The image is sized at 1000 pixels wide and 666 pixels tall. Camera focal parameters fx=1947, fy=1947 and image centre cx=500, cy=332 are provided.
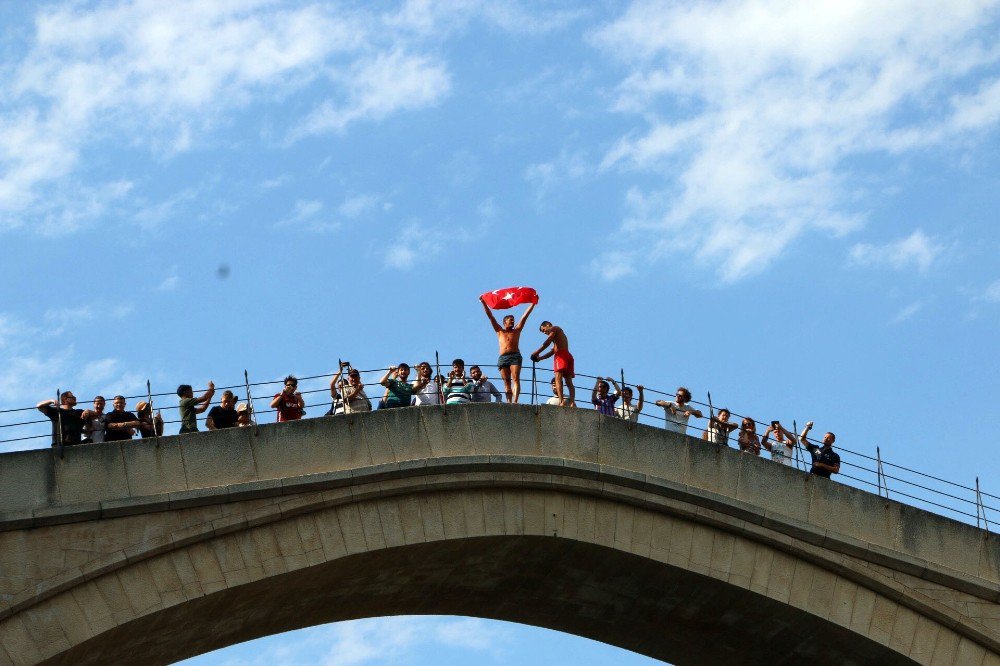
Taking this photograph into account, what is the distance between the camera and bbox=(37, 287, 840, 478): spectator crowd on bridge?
87.1 feet

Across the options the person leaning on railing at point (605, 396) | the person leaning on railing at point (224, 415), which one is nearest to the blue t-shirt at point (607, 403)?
the person leaning on railing at point (605, 396)

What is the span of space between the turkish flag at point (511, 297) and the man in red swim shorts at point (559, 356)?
127cm

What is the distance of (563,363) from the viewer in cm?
2895

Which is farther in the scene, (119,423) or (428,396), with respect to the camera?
(428,396)

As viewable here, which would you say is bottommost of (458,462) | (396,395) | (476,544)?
(476,544)

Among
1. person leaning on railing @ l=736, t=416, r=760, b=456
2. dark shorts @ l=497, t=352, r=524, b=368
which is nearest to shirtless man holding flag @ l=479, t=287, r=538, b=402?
dark shorts @ l=497, t=352, r=524, b=368

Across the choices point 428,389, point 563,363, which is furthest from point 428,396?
point 563,363

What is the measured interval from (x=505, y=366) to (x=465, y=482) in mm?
2043

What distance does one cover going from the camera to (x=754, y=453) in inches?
1150

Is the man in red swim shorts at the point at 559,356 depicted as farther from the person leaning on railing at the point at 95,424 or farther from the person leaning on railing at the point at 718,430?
the person leaning on railing at the point at 95,424

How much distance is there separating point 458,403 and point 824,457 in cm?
600

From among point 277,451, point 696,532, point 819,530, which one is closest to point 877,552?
point 819,530

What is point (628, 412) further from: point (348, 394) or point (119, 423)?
point (119, 423)

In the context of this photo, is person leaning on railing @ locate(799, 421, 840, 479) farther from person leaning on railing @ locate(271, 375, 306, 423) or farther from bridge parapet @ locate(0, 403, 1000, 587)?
person leaning on railing @ locate(271, 375, 306, 423)
